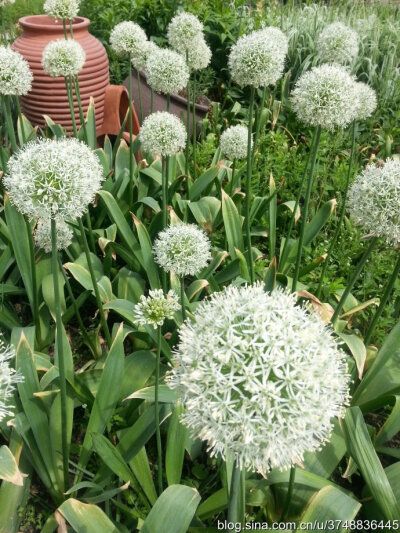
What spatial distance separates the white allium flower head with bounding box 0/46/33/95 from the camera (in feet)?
10.2

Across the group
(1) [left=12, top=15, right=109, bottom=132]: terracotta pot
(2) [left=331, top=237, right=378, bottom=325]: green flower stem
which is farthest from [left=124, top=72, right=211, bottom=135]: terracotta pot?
(2) [left=331, top=237, right=378, bottom=325]: green flower stem

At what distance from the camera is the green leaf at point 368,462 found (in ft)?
7.27

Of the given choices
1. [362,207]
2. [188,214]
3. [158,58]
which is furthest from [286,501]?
[158,58]

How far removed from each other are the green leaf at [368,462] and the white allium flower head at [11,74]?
9.08ft

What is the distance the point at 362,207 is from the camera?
235cm

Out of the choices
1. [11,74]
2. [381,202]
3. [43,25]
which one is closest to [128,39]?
[11,74]

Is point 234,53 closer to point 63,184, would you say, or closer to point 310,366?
point 63,184

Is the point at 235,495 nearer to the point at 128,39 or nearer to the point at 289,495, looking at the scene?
the point at 289,495

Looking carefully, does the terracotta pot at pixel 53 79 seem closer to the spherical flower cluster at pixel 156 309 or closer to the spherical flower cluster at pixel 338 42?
the spherical flower cluster at pixel 338 42

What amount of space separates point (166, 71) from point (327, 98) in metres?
1.30

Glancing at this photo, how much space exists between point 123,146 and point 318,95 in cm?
220

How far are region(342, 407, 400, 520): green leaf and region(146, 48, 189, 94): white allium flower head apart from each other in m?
2.49

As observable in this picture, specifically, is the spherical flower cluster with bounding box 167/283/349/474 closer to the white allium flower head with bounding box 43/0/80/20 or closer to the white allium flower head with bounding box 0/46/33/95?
the white allium flower head with bounding box 0/46/33/95

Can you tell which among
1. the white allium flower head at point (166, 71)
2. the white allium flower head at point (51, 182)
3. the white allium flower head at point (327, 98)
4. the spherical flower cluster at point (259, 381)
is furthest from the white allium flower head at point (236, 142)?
the spherical flower cluster at point (259, 381)
